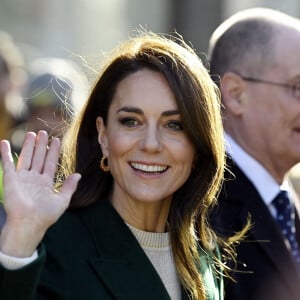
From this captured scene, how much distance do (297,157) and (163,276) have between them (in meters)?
1.46

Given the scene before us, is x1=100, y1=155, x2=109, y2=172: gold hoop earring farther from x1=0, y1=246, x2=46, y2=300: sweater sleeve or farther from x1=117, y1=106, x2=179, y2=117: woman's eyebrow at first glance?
x1=0, y1=246, x2=46, y2=300: sweater sleeve

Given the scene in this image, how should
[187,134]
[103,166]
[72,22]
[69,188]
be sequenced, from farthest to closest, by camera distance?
[72,22] → [103,166] → [187,134] → [69,188]

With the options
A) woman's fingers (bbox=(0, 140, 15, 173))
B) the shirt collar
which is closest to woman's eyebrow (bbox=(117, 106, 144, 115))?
woman's fingers (bbox=(0, 140, 15, 173))

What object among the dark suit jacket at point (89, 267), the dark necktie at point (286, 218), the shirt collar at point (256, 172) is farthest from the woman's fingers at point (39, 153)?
the dark necktie at point (286, 218)

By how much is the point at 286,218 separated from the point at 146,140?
1261 millimetres

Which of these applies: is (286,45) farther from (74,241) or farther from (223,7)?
(223,7)

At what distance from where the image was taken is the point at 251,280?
440 cm

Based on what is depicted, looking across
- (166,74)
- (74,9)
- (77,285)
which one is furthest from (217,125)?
(74,9)

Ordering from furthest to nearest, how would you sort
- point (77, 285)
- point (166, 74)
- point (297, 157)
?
1. point (297, 157)
2. point (166, 74)
3. point (77, 285)

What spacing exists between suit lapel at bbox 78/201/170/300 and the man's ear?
143 centimetres

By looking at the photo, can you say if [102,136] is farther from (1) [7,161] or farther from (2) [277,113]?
(2) [277,113]

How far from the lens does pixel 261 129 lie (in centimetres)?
516

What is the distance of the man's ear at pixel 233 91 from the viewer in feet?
17.2

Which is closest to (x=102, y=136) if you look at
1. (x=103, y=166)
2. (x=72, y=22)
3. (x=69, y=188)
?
(x=103, y=166)
